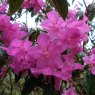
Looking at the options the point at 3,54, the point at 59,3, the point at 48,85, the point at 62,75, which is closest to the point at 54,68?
the point at 62,75

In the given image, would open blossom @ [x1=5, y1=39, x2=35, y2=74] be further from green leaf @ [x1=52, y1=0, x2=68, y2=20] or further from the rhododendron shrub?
green leaf @ [x1=52, y1=0, x2=68, y2=20]

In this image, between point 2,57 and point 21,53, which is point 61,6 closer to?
point 21,53

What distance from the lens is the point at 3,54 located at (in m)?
1.31

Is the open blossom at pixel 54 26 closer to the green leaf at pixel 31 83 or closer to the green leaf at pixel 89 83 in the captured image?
the green leaf at pixel 31 83

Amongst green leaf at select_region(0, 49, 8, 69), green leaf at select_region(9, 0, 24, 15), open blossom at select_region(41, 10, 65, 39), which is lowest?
green leaf at select_region(0, 49, 8, 69)

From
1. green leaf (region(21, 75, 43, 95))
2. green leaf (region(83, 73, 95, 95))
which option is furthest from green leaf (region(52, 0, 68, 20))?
green leaf (region(83, 73, 95, 95))

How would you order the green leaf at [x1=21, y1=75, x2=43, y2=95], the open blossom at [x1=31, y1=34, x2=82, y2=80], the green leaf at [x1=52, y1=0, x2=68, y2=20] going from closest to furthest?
the green leaf at [x1=52, y1=0, x2=68, y2=20], the open blossom at [x1=31, y1=34, x2=82, y2=80], the green leaf at [x1=21, y1=75, x2=43, y2=95]

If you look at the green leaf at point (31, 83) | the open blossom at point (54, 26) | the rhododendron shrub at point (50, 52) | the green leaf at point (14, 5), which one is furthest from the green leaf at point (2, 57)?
the green leaf at point (14, 5)

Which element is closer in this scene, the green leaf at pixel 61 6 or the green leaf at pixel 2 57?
the green leaf at pixel 61 6

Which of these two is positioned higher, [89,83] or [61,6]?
[61,6]

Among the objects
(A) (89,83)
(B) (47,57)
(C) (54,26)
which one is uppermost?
(C) (54,26)

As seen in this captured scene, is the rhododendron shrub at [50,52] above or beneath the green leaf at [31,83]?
above

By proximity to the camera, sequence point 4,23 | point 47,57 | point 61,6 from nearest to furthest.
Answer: point 61,6, point 47,57, point 4,23

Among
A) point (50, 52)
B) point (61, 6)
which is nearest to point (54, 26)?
point (50, 52)
